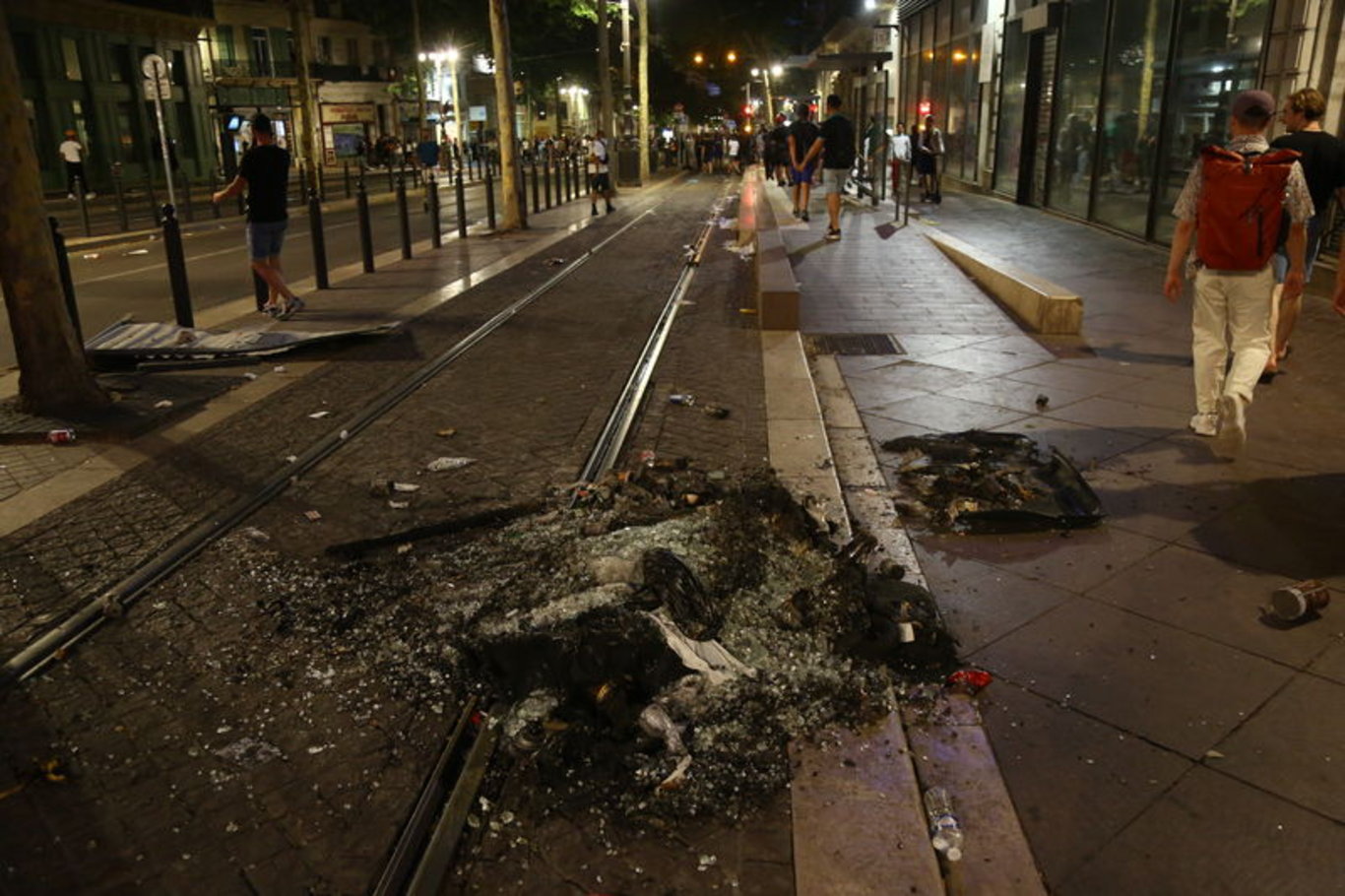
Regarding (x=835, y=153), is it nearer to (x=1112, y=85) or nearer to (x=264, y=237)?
(x=1112, y=85)

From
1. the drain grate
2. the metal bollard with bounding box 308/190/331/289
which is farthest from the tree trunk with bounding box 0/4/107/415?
the metal bollard with bounding box 308/190/331/289

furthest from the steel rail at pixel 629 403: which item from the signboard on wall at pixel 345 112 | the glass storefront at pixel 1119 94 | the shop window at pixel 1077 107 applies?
the signboard on wall at pixel 345 112

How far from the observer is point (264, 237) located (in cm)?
1030

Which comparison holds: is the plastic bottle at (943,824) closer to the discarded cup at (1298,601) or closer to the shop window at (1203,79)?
the discarded cup at (1298,601)

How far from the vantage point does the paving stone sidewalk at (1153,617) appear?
2699mm

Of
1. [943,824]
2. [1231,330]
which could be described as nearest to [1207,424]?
[1231,330]

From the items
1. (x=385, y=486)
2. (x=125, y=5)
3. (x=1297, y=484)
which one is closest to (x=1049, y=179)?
(x=1297, y=484)

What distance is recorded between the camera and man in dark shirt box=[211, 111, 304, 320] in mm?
10172

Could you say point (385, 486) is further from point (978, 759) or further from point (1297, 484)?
point (1297, 484)

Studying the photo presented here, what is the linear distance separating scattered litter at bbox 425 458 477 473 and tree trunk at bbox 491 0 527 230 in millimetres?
13855

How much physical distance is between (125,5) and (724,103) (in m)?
54.8

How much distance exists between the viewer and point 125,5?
35.5 metres

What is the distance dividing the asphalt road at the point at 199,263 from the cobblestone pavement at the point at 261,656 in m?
4.42

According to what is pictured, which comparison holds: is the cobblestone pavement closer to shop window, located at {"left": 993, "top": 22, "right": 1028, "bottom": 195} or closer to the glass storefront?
the glass storefront
